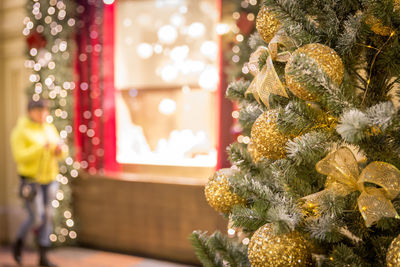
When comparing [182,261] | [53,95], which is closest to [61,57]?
[53,95]

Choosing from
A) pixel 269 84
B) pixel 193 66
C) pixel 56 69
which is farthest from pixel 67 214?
pixel 269 84

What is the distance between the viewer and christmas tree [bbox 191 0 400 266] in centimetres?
86

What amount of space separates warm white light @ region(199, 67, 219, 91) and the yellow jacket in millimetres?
1523

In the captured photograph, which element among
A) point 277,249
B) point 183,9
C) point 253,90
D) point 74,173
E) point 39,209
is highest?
point 183,9

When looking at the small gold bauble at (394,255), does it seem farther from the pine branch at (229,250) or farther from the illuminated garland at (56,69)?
the illuminated garland at (56,69)

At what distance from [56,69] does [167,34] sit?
121 centimetres

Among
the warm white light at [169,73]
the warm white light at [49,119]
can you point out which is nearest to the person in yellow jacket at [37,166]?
the warm white light at [49,119]

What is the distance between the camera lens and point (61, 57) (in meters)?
4.07

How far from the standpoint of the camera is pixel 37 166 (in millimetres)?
3568

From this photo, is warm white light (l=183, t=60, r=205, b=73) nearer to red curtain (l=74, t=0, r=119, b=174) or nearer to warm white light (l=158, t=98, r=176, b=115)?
warm white light (l=158, t=98, r=176, b=115)

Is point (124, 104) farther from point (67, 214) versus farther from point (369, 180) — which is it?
point (369, 180)

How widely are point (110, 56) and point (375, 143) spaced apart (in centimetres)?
363

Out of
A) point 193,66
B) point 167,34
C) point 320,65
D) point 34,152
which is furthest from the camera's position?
point 167,34

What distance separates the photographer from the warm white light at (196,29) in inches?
152
